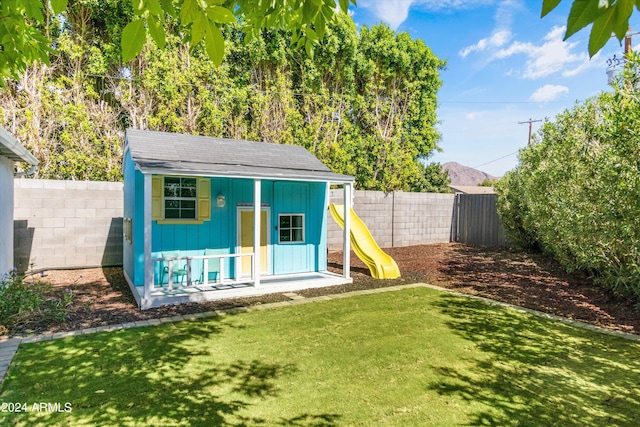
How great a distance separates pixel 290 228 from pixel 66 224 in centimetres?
584

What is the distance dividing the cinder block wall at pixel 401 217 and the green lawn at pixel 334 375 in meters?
8.06

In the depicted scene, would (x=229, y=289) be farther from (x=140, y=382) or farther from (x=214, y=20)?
(x=214, y=20)

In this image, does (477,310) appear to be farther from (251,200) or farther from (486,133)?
(486,133)

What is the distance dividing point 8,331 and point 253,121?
10.9 metres

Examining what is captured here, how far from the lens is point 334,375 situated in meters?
3.75

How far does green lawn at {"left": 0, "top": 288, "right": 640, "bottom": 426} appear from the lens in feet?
9.95

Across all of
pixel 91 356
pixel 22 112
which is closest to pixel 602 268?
pixel 91 356

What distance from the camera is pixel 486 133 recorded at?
74.9 ft

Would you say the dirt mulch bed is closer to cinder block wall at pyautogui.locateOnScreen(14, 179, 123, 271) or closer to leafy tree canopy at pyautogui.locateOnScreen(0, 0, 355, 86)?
cinder block wall at pyautogui.locateOnScreen(14, 179, 123, 271)

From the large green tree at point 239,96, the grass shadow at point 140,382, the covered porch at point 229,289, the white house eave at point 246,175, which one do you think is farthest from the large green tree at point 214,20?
the large green tree at point 239,96

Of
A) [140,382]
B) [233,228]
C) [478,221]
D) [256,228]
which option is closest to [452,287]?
[256,228]

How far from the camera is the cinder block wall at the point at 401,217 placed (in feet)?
44.0

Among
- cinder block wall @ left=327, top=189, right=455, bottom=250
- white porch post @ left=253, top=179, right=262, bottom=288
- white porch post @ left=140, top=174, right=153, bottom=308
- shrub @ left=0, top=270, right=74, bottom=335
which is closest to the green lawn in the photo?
shrub @ left=0, top=270, right=74, bottom=335

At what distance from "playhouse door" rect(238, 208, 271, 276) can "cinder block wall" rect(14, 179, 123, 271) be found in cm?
411
